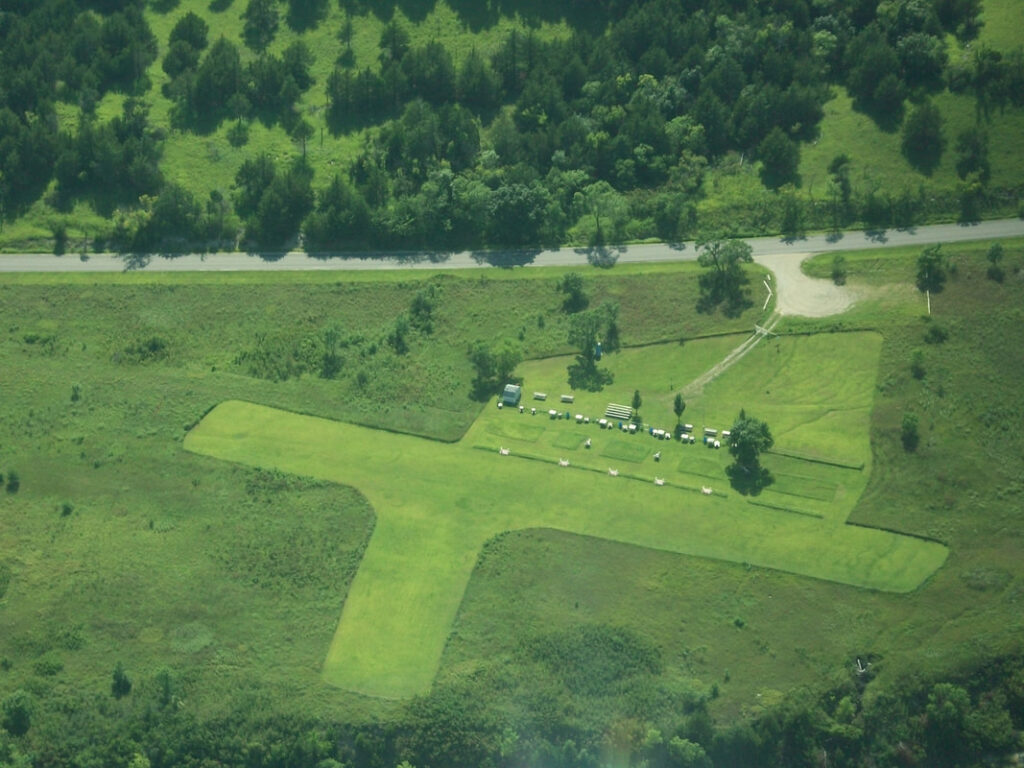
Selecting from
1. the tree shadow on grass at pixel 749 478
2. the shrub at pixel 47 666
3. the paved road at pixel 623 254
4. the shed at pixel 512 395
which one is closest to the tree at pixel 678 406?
the tree shadow on grass at pixel 749 478

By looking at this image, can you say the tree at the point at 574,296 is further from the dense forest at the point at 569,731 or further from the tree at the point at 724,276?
the dense forest at the point at 569,731

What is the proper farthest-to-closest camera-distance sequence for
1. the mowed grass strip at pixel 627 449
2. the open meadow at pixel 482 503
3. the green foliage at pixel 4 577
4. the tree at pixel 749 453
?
the mowed grass strip at pixel 627 449 < the tree at pixel 749 453 < the green foliage at pixel 4 577 < the open meadow at pixel 482 503

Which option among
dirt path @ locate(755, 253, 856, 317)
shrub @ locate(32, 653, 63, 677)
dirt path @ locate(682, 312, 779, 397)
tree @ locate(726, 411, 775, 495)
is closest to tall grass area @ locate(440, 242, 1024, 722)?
tree @ locate(726, 411, 775, 495)

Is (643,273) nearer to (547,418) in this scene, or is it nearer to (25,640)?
(547,418)

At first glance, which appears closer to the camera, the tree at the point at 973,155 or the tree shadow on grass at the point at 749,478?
the tree shadow on grass at the point at 749,478

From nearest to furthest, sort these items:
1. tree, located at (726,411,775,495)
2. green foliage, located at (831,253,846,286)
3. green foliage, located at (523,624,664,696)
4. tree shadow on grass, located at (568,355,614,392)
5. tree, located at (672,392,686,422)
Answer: green foliage, located at (523,624,664,696), tree, located at (726,411,775,495), tree, located at (672,392,686,422), tree shadow on grass, located at (568,355,614,392), green foliage, located at (831,253,846,286)

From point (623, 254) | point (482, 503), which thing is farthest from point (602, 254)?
point (482, 503)

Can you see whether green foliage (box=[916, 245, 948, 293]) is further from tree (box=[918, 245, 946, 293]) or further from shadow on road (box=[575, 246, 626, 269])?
shadow on road (box=[575, 246, 626, 269])
